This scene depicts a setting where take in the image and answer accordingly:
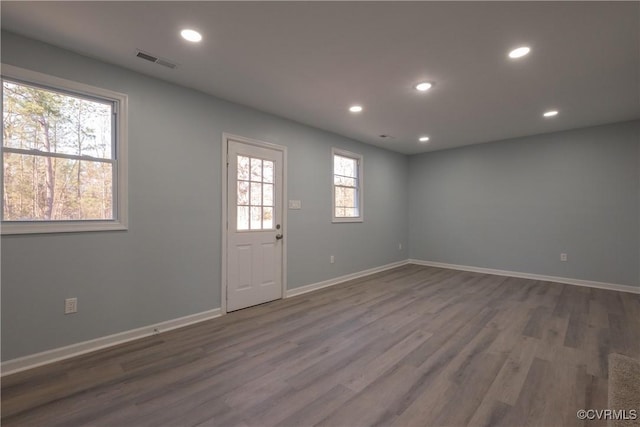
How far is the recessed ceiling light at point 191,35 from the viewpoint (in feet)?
7.29

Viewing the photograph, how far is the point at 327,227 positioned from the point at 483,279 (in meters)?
3.08

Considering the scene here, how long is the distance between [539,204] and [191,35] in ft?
19.6

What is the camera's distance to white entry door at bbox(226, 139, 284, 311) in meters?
3.61

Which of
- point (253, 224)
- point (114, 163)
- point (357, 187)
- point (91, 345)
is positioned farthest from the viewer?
point (357, 187)

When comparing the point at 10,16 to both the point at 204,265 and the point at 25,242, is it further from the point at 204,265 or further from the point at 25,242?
the point at 204,265

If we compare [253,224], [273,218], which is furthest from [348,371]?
[273,218]

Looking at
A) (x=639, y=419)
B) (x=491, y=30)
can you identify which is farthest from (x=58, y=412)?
(x=491, y=30)

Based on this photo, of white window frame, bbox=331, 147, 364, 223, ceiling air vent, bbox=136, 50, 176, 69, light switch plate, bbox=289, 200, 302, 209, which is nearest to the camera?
ceiling air vent, bbox=136, 50, 176, 69

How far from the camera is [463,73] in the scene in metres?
2.88

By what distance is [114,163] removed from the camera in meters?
2.71

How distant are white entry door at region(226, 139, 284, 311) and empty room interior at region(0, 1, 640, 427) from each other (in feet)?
0.09

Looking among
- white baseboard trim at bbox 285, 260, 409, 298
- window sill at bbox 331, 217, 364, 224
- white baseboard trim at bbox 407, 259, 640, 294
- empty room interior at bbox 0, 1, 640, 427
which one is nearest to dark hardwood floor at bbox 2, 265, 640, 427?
empty room interior at bbox 0, 1, 640, 427

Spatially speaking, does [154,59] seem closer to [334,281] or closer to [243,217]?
[243,217]

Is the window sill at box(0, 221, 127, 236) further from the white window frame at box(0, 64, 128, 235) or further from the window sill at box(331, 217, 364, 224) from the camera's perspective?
the window sill at box(331, 217, 364, 224)
